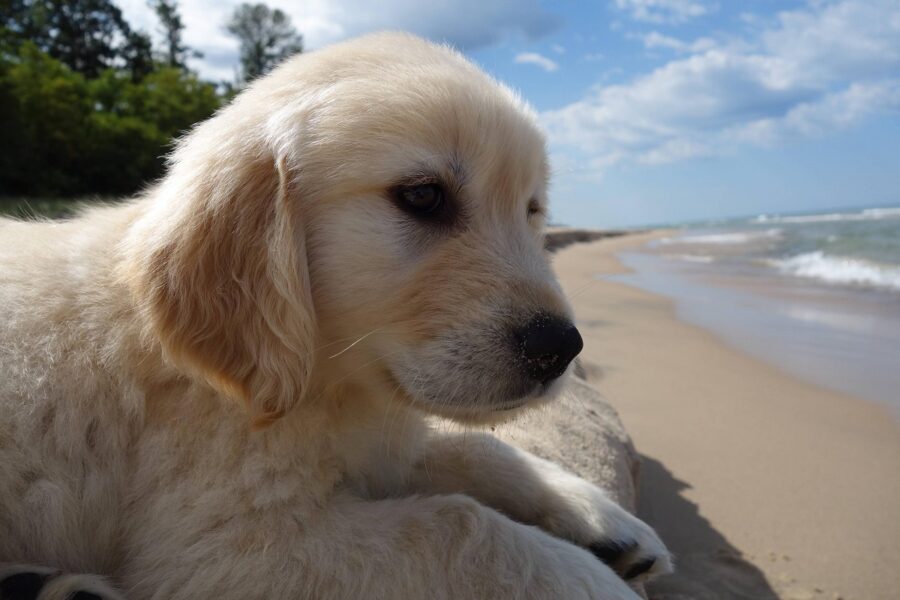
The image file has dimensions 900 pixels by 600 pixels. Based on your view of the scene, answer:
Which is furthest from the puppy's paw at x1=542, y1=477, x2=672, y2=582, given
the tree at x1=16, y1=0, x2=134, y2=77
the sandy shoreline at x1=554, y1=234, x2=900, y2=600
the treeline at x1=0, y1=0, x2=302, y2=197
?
the tree at x1=16, y1=0, x2=134, y2=77

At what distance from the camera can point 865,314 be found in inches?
373

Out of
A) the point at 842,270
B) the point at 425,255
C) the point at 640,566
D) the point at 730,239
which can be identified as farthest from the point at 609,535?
the point at 730,239

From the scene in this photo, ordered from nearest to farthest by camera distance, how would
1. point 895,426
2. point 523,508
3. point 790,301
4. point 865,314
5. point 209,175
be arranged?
point 209,175 < point 523,508 < point 895,426 < point 865,314 < point 790,301

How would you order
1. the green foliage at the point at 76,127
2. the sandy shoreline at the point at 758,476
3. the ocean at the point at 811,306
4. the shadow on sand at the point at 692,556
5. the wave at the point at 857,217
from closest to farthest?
the shadow on sand at the point at 692,556 < the sandy shoreline at the point at 758,476 < the ocean at the point at 811,306 < the green foliage at the point at 76,127 < the wave at the point at 857,217

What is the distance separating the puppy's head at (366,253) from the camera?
6.57 ft

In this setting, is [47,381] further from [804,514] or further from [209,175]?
[804,514]

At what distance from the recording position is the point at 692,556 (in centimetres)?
349

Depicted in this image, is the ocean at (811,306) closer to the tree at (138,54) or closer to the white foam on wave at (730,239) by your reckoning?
the white foam on wave at (730,239)

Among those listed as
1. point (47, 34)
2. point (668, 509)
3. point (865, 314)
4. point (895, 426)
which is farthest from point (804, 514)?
point (47, 34)

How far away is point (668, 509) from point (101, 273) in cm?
324

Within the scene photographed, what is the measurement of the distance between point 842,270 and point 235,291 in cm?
1545

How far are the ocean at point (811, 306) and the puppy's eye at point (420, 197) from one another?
4.94 meters

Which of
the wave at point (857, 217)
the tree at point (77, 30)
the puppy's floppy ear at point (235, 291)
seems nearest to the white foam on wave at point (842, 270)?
the puppy's floppy ear at point (235, 291)

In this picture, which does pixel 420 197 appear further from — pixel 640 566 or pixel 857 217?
pixel 857 217
